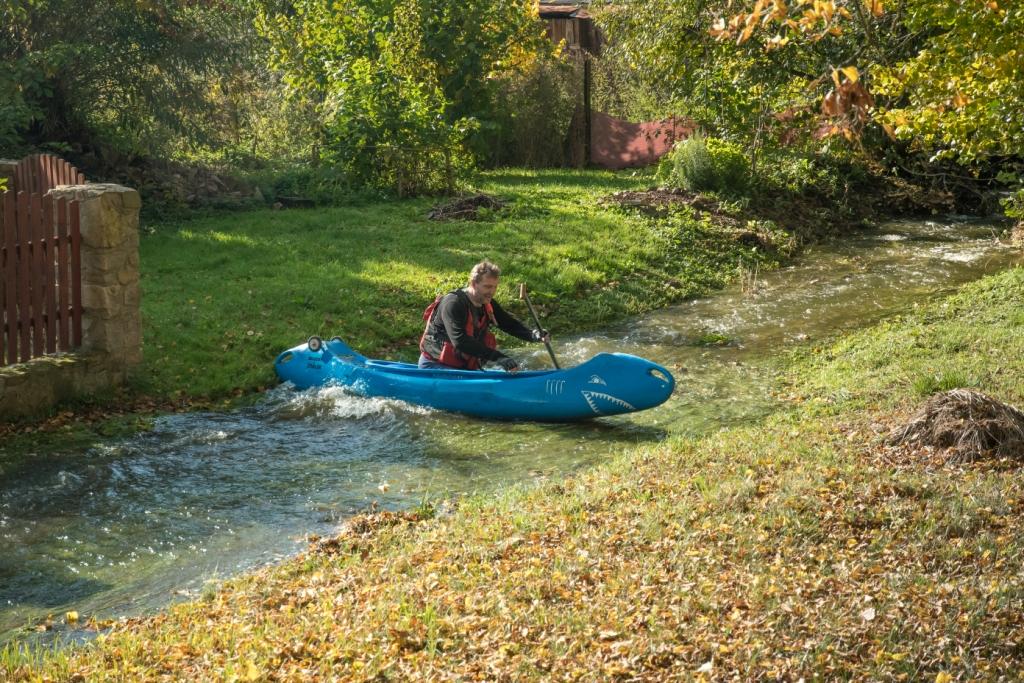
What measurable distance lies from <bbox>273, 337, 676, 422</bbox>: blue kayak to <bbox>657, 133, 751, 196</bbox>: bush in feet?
35.9

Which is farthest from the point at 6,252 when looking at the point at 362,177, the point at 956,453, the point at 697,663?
the point at 362,177

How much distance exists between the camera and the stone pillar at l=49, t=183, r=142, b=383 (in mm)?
9672

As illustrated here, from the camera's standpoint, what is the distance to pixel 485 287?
400 inches

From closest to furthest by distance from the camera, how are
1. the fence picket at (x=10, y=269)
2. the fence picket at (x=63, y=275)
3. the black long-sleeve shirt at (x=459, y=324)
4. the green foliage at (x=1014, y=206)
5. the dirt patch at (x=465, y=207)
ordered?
the fence picket at (x=10, y=269), the fence picket at (x=63, y=275), the black long-sleeve shirt at (x=459, y=324), the green foliage at (x=1014, y=206), the dirt patch at (x=465, y=207)

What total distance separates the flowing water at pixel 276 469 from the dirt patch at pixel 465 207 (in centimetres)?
572

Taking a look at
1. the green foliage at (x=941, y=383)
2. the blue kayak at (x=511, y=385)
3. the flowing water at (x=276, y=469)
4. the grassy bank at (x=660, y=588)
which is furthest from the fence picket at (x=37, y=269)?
the green foliage at (x=941, y=383)

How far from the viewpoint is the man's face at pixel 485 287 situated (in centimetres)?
1014

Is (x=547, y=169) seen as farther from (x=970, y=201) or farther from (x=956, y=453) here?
(x=956, y=453)

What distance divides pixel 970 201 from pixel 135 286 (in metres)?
16.8

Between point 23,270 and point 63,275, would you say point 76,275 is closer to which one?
point 63,275

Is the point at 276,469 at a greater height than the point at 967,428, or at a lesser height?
lesser

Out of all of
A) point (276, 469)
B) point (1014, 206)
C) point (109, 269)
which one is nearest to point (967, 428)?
point (276, 469)

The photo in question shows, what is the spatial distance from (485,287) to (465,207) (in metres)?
8.41

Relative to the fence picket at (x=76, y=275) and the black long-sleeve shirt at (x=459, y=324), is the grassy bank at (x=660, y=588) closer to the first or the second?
the black long-sleeve shirt at (x=459, y=324)
